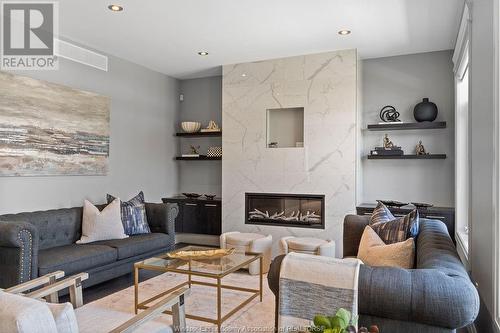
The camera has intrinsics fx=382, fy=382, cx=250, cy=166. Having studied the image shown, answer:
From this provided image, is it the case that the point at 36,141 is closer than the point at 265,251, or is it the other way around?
the point at 36,141

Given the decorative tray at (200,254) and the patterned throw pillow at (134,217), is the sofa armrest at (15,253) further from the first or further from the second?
the patterned throw pillow at (134,217)

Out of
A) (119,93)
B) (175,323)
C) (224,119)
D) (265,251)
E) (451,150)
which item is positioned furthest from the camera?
(224,119)

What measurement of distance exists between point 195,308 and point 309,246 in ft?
4.95

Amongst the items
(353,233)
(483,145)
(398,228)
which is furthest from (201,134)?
(483,145)

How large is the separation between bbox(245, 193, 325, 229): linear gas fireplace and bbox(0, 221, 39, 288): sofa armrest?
2895 millimetres

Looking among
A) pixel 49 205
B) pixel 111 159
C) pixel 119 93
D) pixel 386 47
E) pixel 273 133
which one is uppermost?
pixel 386 47

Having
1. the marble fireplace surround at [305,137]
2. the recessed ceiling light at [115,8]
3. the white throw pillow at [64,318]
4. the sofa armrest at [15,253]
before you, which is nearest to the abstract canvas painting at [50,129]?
the sofa armrest at [15,253]

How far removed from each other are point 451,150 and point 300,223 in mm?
2132

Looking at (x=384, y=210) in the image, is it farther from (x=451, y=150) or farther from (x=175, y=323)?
(x=451, y=150)

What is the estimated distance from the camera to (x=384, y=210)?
3.20 metres

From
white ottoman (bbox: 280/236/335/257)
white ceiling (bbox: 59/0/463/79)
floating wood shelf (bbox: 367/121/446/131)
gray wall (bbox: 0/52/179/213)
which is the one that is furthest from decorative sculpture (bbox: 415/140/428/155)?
gray wall (bbox: 0/52/179/213)

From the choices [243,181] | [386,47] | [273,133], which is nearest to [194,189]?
[243,181]

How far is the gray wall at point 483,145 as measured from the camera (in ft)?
7.00

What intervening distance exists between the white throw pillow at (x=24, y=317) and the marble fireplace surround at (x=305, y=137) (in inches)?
157
